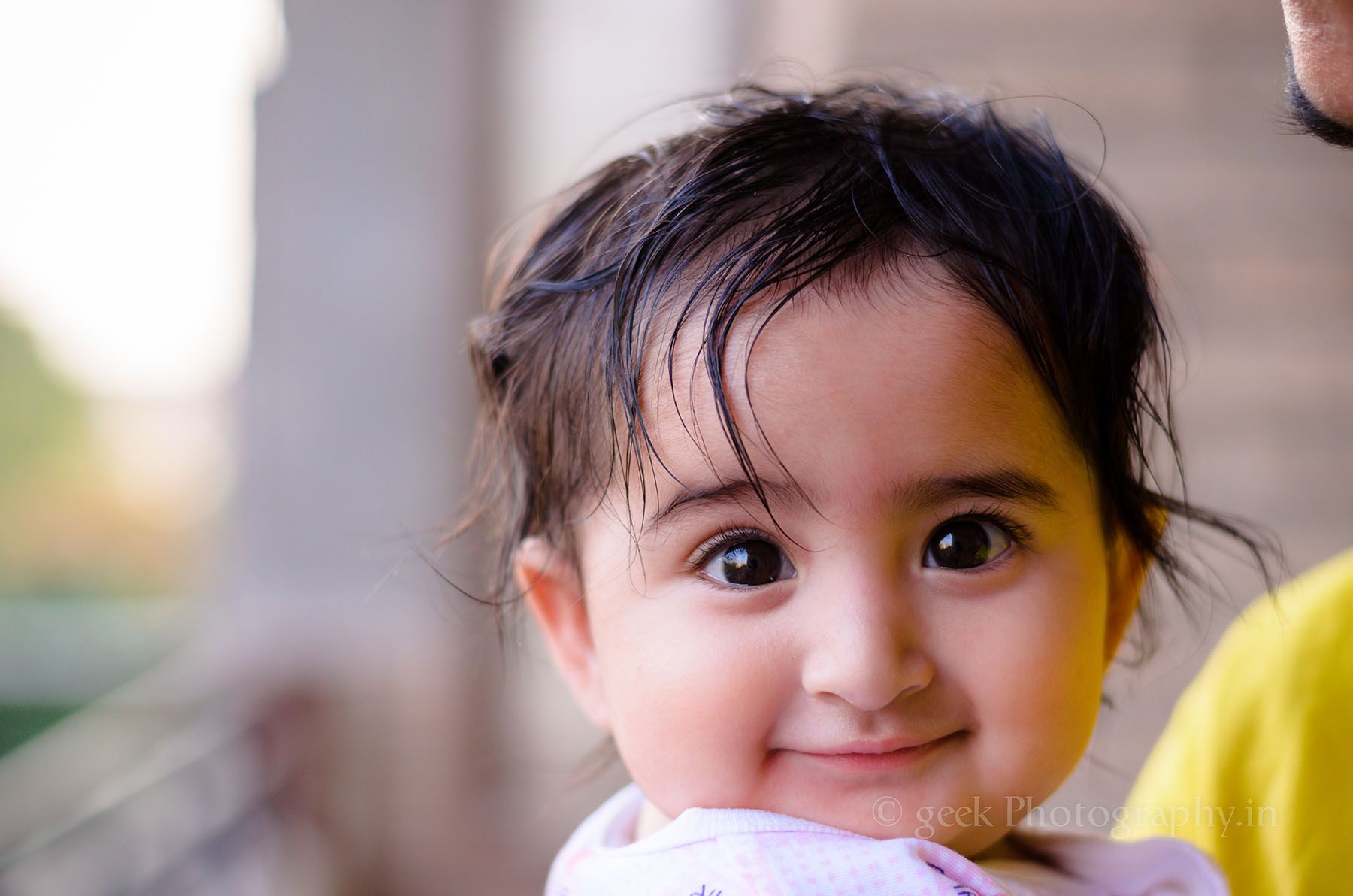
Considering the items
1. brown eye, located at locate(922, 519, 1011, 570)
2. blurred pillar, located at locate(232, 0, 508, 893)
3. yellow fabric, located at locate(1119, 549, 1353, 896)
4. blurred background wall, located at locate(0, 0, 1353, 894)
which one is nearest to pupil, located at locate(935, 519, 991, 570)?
brown eye, located at locate(922, 519, 1011, 570)

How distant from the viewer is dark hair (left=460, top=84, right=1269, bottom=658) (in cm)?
79

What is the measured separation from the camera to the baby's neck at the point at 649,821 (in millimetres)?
873

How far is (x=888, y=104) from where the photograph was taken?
3.25 ft

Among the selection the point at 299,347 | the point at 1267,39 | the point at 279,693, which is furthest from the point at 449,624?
the point at 1267,39

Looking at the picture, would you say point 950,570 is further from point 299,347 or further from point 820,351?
point 299,347

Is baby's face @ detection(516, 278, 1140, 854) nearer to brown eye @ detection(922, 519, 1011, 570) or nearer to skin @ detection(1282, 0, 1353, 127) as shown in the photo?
brown eye @ detection(922, 519, 1011, 570)

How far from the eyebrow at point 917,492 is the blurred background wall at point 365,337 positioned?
6.06ft

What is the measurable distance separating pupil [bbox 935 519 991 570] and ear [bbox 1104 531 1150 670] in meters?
0.18

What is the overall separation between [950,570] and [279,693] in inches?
106

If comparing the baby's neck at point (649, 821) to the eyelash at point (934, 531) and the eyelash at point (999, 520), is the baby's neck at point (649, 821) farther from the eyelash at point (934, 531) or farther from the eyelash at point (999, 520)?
the eyelash at point (999, 520)

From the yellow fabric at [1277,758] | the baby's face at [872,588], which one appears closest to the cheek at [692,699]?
the baby's face at [872,588]

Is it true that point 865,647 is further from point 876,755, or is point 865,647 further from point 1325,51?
point 1325,51

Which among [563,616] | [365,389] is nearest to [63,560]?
[365,389]

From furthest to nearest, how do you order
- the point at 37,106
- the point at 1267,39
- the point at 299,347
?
the point at 299,347, the point at 37,106, the point at 1267,39
